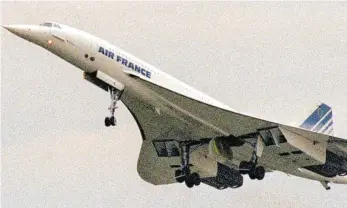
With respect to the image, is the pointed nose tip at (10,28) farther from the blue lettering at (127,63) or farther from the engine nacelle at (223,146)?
the engine nacelle at (223,146)

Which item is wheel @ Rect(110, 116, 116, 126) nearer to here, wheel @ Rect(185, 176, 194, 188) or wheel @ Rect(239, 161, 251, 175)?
wheel @ Rect(239, 161, 251, 175)

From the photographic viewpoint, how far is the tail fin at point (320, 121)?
121 ft

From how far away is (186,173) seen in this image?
36.7 metres

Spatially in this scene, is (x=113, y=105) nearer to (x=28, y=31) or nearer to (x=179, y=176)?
(x=28, y=31)

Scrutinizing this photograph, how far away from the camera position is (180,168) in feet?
127

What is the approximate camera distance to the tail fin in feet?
121

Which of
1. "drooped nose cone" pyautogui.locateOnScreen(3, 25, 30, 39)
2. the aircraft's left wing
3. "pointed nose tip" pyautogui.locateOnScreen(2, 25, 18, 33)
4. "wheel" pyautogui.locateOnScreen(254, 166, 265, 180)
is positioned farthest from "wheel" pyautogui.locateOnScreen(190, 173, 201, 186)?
"pointed nose tip" pyautogui.locateOnScreen(2, 25, 18, 33)

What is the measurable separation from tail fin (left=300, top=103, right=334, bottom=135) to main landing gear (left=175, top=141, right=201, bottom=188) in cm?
410

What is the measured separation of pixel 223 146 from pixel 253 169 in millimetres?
2005

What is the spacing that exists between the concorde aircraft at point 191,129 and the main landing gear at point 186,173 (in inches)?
1.4

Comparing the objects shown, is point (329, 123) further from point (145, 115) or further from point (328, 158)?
point (145, 115)

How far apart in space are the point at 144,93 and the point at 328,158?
24.4ft

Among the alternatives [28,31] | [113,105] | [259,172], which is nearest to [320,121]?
[259,172]

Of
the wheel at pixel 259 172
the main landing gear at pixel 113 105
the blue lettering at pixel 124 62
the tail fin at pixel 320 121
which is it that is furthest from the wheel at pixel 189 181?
the blue lettering at pixel 124 62
